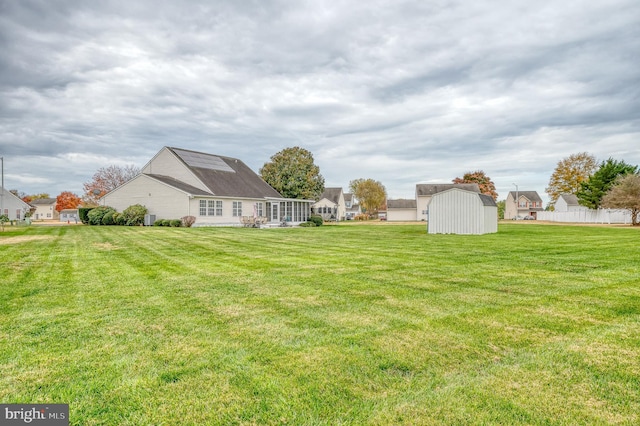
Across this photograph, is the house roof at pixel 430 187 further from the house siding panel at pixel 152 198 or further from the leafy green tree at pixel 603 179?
the house siding panel at pixel 152 198

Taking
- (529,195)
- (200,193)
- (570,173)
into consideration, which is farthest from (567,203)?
(200,193)

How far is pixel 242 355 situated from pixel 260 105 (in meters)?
26.2

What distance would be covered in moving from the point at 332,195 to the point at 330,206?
488 centimetres

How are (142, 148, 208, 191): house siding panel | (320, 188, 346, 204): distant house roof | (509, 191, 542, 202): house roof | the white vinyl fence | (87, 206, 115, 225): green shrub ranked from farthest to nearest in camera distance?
(509, 191, 542, 202): house roof < (320, 188, 346, 204): distant house roof < the white vinyl fence < (142, 148, 208, 191): house siding panel < (87, 206, 115, 225): green shrub

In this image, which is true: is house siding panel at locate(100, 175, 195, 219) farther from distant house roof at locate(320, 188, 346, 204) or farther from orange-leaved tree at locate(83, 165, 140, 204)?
distant house roof at locate(320, 188, 346, 204)

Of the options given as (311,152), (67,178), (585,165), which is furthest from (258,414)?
(585,165)

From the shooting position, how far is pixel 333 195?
74062mm

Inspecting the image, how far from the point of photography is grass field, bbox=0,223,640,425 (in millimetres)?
2529

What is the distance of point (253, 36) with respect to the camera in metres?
17.8

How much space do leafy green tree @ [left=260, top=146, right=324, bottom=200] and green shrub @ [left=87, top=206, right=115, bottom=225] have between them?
65.7ft

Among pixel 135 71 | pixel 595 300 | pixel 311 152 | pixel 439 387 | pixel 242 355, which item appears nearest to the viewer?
pixel 439 387

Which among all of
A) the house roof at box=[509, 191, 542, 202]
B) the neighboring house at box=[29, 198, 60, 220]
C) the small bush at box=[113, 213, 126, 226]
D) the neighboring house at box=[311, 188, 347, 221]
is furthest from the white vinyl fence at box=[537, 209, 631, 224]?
the neighboring house at box=[29, 198, 60, 220]

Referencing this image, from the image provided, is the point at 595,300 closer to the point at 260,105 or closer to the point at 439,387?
the point at 439,387

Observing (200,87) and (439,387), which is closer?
(439,387)
